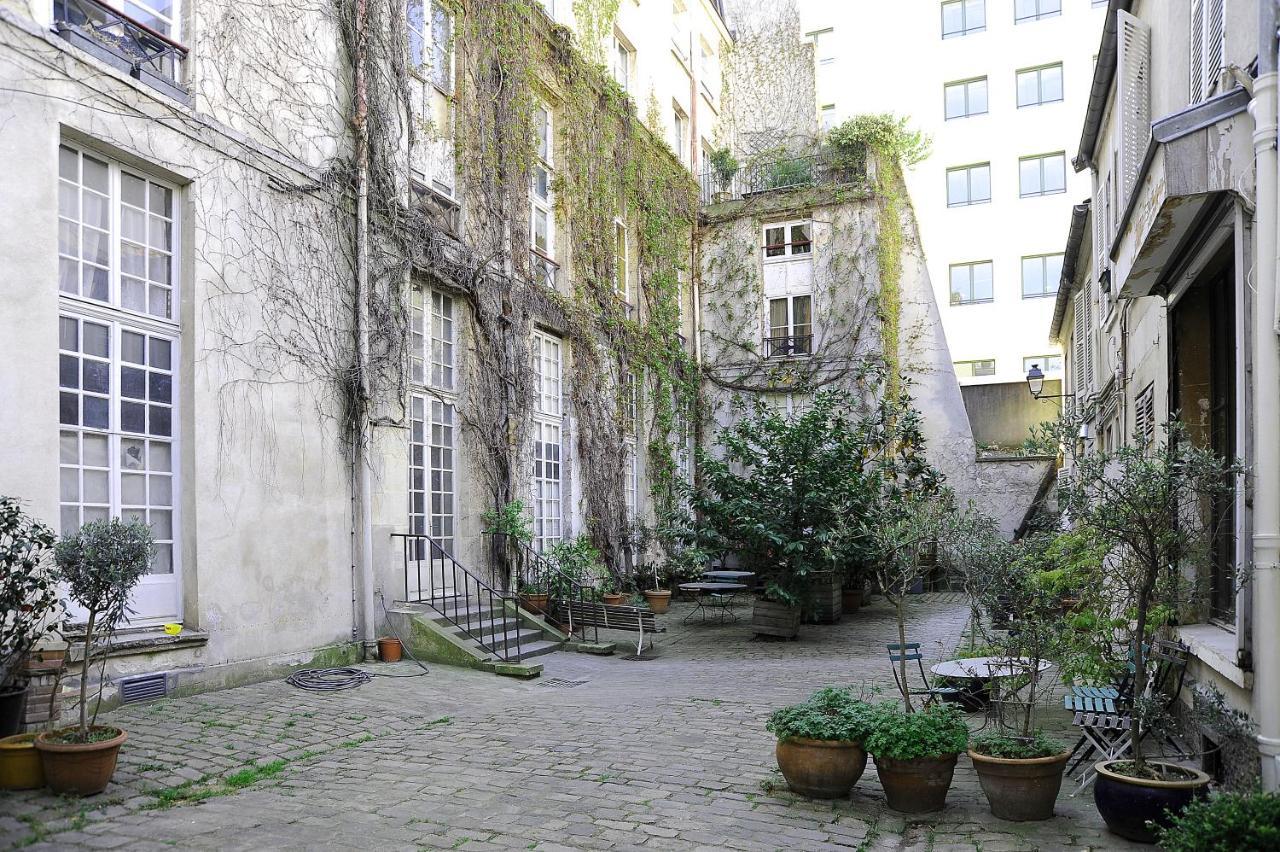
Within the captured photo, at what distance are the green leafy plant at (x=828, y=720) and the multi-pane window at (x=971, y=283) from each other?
24.8 meters

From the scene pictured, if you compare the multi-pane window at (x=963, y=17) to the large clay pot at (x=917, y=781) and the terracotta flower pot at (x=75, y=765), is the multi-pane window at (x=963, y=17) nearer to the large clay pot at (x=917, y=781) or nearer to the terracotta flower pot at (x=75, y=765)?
the large clay pot at (x=917, y=781)

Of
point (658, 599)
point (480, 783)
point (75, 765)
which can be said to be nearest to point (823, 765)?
point (480, 783)

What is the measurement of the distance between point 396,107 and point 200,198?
11.1ft

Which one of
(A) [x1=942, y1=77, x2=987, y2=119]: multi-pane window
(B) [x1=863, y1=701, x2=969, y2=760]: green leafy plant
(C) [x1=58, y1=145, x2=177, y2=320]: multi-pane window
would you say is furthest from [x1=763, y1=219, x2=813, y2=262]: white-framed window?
(B) [x1=863, y1=701, x2=969, y2=760]: green leafy plant

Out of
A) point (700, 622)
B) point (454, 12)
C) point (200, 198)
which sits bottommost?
point (700, 622)

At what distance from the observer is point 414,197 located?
12.1 metres

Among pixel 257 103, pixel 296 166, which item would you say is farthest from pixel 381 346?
pixel 257 103

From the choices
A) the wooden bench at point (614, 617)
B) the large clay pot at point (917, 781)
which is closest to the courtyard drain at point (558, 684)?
the wooden bench at point (614, 617)

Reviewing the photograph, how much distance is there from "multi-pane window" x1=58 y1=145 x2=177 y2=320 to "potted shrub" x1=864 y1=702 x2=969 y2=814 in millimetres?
7122

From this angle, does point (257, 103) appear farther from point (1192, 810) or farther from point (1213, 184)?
point (1192, 810)

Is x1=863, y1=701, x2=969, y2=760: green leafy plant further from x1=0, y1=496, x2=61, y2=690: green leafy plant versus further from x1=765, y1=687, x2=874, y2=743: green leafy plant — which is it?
x1=0, y1=496, x2=61, y2=690: green leafy plant

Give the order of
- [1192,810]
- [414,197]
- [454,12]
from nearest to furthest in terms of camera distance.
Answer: [1192,810], [414,197], [454,12]

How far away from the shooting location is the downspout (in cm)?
1052

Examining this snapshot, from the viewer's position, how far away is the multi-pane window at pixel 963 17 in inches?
1147
